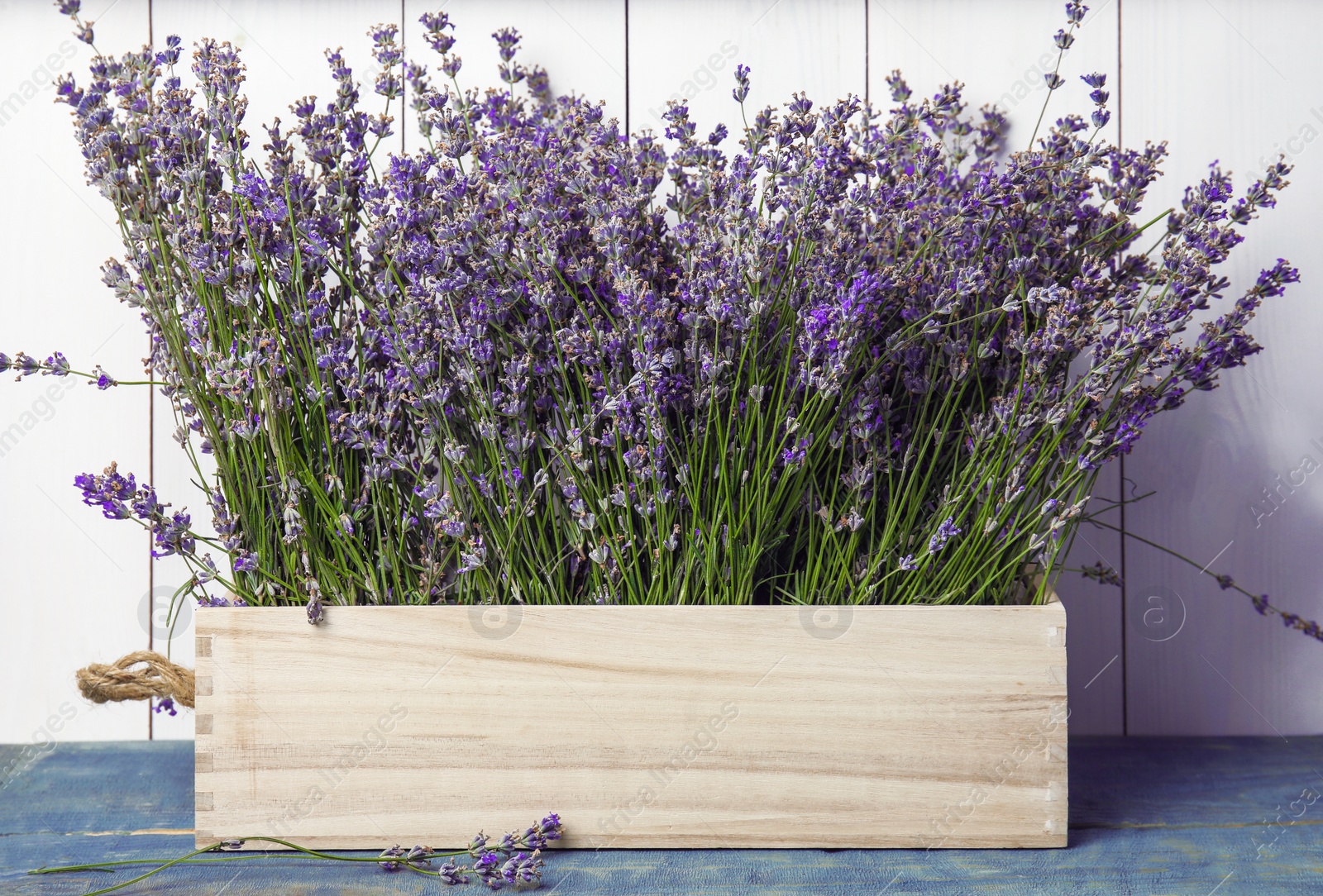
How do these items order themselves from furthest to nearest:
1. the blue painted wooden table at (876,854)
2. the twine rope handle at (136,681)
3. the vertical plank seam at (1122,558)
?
the vertical plank seam at (1122,558) → the twine rope handle at (136,681) → the blue painted wooden table at (876,854)

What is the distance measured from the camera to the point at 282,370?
79cm

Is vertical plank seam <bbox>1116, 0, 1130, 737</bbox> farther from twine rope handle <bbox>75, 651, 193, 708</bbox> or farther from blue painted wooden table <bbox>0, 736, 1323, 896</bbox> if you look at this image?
twine rope handle <bbox>75, 651, 193, 708</bbox>

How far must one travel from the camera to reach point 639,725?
0.79m

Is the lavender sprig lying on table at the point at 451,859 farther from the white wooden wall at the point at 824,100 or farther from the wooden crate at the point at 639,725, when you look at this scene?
the white wooden wall at the point at 824,100

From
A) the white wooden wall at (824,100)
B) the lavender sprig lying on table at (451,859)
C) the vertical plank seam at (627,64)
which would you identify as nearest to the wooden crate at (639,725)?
the lavender sprig lying on table at (451,859)

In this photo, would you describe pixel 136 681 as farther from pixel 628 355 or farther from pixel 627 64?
pixel 627 64

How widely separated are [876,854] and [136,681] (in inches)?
29.2

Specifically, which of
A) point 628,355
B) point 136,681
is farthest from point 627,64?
point 136,681

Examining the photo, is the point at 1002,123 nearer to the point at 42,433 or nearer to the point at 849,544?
the point at 849,544

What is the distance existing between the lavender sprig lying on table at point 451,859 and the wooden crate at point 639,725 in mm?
14

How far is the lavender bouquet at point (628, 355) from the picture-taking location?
77 cm

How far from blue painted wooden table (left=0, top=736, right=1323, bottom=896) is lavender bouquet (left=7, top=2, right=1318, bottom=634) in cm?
22

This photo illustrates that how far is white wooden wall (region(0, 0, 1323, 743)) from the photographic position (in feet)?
3.62

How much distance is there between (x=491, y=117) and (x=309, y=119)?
0.23 m
